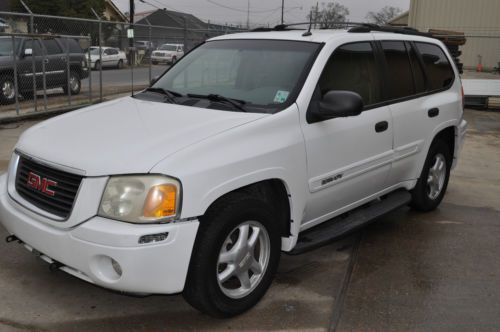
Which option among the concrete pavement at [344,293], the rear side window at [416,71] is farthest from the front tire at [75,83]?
the rear side window at [416,71]

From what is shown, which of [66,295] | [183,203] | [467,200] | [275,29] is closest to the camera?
[183,203]

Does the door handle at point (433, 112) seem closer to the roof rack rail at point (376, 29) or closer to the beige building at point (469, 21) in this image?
the roof rack rail at point (376, 29)

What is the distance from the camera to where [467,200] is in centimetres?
607

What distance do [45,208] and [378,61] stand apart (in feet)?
9.45

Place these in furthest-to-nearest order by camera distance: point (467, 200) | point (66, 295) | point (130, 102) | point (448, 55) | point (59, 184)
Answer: point (467, 200) < point (448, 55) < point (130, 102) < point (66, 295) < point (59, 184)

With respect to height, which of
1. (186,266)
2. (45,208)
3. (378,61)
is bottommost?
(186,266)

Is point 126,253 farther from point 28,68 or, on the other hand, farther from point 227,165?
point 28,68

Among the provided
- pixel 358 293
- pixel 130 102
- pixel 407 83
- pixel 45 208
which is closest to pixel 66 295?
pixel 45 208

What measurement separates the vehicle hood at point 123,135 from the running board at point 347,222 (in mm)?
972

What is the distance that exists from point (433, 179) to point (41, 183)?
3814 mm

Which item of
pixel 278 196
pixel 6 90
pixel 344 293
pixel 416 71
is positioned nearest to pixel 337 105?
pixel 278 196

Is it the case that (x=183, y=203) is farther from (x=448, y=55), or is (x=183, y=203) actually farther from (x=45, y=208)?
(x=448, y=55)

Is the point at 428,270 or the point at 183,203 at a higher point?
the point at 183,203

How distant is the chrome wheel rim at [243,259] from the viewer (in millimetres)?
3176
